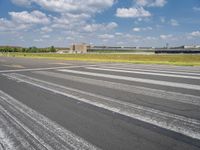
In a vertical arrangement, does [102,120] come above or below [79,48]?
below

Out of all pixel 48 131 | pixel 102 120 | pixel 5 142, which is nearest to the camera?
pixel 5 142

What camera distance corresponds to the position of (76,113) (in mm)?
5148

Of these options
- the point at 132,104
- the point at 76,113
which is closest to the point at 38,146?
the point at 76,113

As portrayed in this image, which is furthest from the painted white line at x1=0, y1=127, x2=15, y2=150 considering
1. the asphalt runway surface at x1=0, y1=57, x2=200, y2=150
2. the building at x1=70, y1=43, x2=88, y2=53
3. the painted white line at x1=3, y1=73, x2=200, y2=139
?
the building at x1=70, y1=43, x2=88, y2=53

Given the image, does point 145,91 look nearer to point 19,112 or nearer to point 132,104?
point 132,104

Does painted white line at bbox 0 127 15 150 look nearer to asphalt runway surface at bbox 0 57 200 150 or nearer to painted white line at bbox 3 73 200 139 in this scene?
asphalt runway surface at bbox 0 57 200 150

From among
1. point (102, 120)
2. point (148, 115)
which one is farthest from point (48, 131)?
point (148, 115)

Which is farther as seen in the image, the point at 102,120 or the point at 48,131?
the point at 102,120

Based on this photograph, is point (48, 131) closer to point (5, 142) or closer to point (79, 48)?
point (5, 142)

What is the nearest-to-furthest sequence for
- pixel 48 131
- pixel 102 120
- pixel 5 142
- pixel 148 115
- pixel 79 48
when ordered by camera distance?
pixel 5 142 → pixel 48 131 → pixel 102 120 → pixel 148 115 → pixel 79 48

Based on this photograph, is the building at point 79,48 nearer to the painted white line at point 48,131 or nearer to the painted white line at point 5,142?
the painted white line at point 48,131

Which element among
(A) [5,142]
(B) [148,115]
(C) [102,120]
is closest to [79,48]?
(B) [148,115]

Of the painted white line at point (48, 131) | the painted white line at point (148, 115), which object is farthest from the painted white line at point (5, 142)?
the painted white line at point (148, 115)

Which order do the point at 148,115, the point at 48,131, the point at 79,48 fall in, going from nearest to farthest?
the point at 48,131 → the point at 148,115 → the point at 79,48
